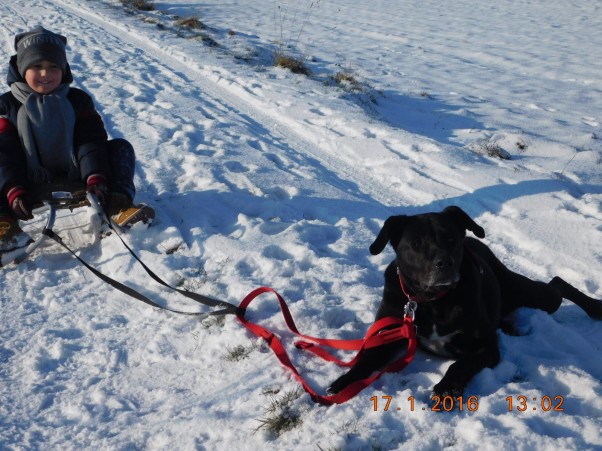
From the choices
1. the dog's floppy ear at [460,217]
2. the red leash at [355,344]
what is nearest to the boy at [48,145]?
the red leash at [355,344]

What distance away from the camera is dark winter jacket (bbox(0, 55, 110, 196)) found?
3.88 metres

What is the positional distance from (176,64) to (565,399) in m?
8.75

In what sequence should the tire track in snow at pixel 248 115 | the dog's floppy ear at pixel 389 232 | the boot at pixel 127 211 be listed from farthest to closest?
the tire track in snow at pixel 248 115 → the boot at pixel 127 211 → the dog's floppy ear at pixel 389 232

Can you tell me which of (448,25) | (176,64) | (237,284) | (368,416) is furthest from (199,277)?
(448,25)

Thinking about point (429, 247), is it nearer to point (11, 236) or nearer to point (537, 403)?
point (537, 403)

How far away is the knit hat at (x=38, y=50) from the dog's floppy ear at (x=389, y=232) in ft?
9.46

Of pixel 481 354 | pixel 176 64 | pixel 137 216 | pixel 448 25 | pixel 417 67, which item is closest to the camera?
pixel 481 354

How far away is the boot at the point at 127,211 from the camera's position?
405cm

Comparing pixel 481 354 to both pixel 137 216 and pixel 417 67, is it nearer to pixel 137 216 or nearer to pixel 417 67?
pixel 137 216

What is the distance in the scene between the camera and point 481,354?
8.61 feet

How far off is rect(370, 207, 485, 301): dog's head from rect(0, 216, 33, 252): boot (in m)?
2.65
